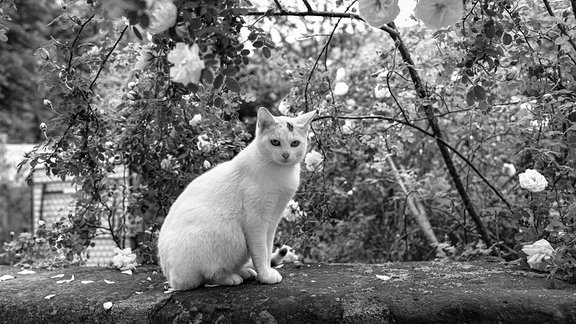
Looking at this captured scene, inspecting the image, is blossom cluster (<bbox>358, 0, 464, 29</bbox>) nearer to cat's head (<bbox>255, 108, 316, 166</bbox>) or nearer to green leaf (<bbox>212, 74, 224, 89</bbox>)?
green leaf (<bbox>212, 74, 224, 89</bbox>)

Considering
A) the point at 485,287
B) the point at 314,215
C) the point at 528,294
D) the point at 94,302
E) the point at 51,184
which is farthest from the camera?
the point at 51,184

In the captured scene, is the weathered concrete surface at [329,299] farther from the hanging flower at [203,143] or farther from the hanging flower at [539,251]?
the hanging flower at [203,143]

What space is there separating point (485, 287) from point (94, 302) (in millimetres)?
1603

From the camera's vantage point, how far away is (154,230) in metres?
3.26

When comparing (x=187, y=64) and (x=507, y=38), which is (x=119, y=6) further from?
(x=507, y=38)

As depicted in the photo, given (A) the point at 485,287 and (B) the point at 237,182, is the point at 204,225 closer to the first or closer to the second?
(B) the point at 237,182

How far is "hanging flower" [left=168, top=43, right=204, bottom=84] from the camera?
1.42m

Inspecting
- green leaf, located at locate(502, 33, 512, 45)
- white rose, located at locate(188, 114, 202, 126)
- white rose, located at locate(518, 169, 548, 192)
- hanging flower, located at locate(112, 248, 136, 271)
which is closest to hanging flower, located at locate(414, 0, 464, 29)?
green leaf, located at locate(502, 33, 512, 45)

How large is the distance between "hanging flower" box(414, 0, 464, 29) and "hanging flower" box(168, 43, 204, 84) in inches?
22.9

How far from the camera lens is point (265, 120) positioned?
7.59ft

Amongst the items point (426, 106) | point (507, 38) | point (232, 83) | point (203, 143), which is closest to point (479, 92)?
point (507, 38)

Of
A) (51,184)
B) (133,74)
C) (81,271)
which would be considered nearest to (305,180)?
(133,74)

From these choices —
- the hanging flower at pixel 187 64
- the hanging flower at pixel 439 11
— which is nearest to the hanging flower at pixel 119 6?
the hanging flower at pixel 187 64

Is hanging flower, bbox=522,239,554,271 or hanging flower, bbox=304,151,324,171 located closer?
hanging flower, bbox=522,239,554,271
